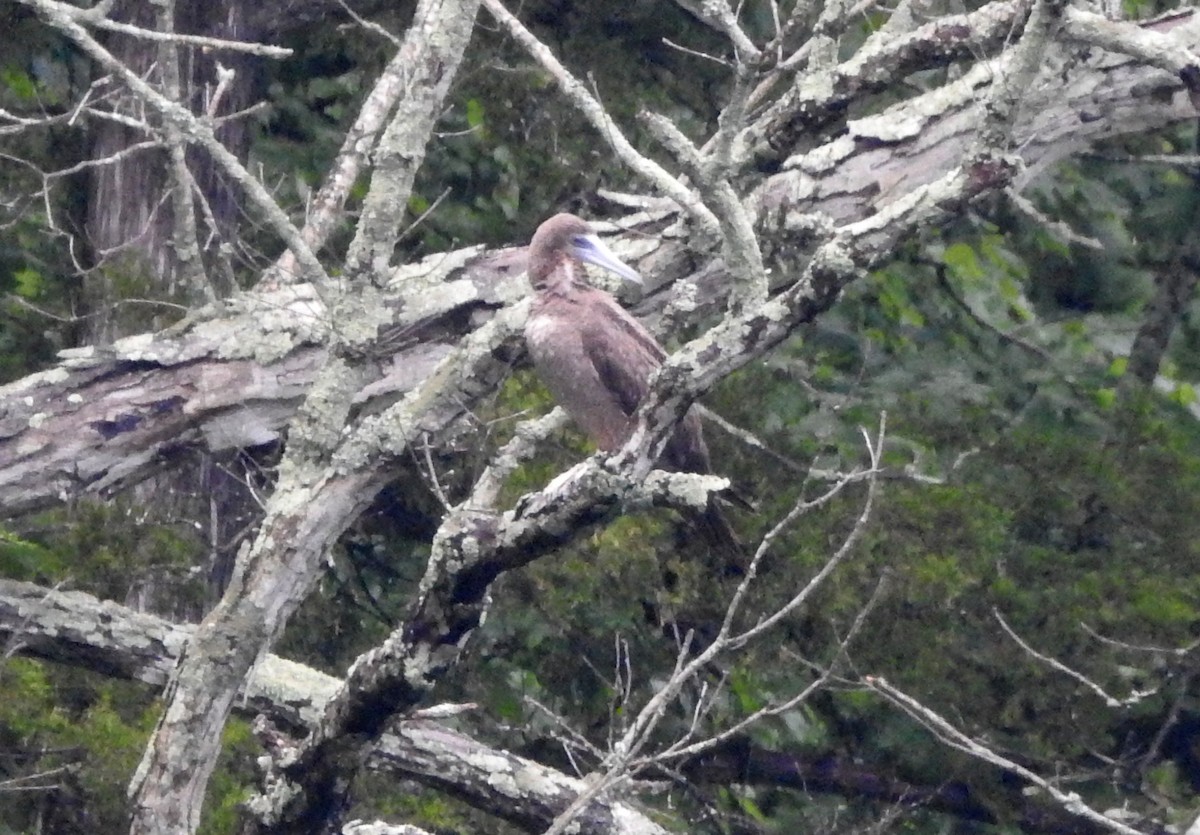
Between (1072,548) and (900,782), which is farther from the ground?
(1072,548)

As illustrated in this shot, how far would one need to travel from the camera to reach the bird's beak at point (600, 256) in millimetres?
4789

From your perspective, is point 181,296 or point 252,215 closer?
point 181,296

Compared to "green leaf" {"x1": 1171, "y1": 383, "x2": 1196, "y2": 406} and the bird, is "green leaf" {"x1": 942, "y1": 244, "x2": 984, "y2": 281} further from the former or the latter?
the bird

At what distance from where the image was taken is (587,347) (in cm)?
504

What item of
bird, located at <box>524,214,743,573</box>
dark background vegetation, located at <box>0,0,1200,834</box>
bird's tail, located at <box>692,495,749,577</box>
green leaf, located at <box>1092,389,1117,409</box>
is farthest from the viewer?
green leaf, located at <box>1092,389,1117,409</box>

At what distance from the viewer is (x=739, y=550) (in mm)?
4758

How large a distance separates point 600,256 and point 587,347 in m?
0.28

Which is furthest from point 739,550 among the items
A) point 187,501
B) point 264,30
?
point 264,30

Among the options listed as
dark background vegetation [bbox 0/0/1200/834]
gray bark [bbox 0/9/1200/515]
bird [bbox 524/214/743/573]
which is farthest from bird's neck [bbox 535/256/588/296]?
dark background vegetation [bbox 0/0/1200/834]

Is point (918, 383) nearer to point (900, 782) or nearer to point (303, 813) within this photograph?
point (900, 782)

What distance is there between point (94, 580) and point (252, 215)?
1.64 metres

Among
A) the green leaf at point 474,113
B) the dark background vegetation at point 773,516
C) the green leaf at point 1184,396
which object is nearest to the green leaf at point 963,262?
the dark background vegetation at point 773,516

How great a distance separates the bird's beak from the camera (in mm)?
4789

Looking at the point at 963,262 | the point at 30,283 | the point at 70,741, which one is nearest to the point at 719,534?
the point at 70,741
